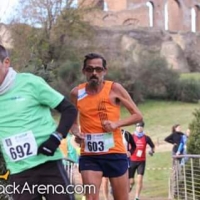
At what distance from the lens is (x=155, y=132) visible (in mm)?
36625

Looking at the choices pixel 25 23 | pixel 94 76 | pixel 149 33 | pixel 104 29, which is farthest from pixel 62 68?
pixel 94 76

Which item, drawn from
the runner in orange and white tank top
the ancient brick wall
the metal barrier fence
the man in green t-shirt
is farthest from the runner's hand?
the ancient brick wall

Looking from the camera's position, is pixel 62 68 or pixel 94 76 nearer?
pixel 94 76

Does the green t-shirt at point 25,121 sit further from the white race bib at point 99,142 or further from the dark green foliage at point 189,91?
the dark green foliage at point 189,91

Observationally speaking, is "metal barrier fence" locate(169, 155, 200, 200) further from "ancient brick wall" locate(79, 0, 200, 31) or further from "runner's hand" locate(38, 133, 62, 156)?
"ancient brick wall" locate(79, 0, 200, 31)

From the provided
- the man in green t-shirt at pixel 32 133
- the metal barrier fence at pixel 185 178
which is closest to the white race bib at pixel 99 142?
the man in green t-shirt at pixel 32 133

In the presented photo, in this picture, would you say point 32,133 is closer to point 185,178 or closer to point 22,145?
point 22,145

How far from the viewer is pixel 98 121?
21.1 ft

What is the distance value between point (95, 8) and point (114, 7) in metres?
31.4

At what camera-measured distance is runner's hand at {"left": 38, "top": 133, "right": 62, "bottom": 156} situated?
4520 millimetres

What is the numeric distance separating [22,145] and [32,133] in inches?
4.5

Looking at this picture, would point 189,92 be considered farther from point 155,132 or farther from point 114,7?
point 114,7

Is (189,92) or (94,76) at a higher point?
(94,76)

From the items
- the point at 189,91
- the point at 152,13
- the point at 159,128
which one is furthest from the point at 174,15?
the point at 159,128
